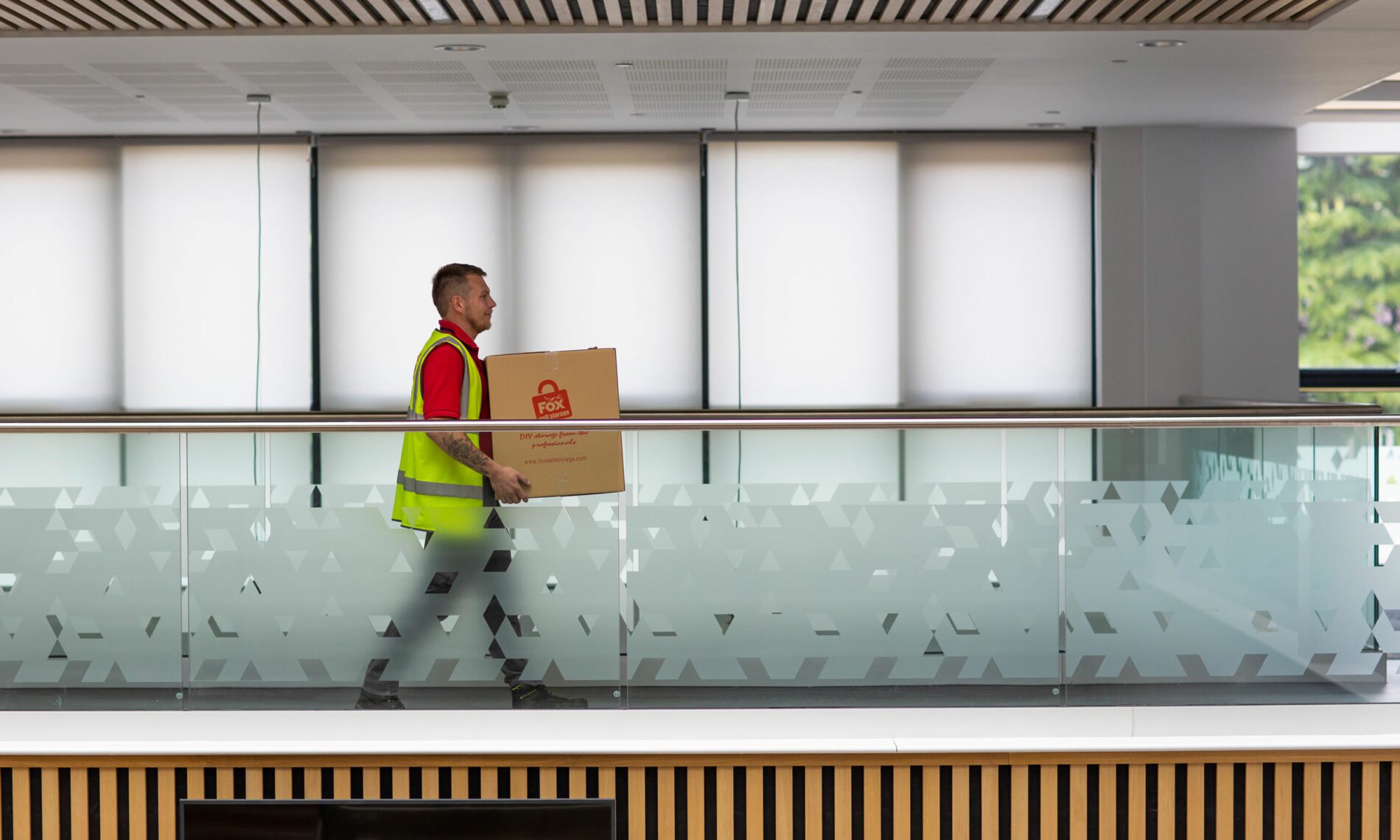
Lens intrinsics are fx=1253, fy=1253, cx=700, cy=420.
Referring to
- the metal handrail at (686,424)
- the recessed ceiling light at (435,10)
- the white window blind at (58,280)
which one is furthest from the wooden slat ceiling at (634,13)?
the white window blind at (58,280)

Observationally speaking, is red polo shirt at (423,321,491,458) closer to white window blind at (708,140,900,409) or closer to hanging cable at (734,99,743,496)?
hanging cable at (734,99,743,496)

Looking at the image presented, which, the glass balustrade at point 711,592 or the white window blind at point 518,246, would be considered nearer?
the glass balustrade at point 711,592

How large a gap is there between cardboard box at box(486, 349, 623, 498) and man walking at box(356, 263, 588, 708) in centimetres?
7

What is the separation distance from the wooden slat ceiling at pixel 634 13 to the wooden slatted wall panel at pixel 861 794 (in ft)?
11.4

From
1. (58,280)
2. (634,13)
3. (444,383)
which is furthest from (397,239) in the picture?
(444,383)

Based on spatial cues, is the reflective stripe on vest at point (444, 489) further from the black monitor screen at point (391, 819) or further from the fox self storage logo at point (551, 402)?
the black monitor screen at point (391, 819)

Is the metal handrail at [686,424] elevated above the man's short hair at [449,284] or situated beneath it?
situated beneath

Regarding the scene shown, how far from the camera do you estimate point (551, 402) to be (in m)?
4.25

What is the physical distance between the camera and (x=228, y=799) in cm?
413

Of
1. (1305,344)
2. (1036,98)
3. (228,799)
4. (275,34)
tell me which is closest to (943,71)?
(1036,98)

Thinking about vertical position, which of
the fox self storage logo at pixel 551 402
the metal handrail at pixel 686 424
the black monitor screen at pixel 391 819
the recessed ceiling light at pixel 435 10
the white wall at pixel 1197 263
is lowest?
the black monitor screen at pixel 391 819

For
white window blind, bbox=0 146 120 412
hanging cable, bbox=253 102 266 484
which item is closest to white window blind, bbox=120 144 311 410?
hanging cable, bbox=253 102 266 484

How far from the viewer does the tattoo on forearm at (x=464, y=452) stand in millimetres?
4027

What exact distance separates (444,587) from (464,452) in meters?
0.46
